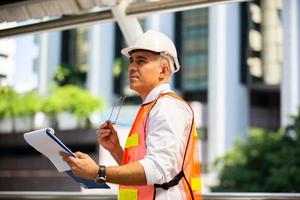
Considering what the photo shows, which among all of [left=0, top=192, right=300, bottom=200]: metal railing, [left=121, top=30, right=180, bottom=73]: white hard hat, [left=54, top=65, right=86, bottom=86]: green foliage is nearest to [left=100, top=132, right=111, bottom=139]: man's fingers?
[left=121, top=30, right=180, bottom=73]: white hard hat

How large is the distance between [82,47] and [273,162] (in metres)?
20.7

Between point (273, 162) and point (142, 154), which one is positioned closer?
point (142, 154)

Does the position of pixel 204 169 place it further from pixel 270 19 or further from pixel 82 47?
pixel 82 47

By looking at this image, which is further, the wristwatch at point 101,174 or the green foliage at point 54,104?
the green foliage at point 54,104

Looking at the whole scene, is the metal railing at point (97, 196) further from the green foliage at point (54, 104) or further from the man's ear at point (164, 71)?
the green foliage at point (54, 104)

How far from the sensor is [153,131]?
6.43 ft

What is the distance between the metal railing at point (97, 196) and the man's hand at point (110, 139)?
180 cm

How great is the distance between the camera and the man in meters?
1.90

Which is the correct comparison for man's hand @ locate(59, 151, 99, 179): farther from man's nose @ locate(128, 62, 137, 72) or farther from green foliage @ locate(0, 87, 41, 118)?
green foliage @ locate(0, 87, 41, 118)

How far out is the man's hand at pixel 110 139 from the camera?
2.22 meters

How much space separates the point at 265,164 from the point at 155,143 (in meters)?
26.0

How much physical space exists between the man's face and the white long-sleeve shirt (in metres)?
0.05

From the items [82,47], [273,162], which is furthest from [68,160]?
[82,47]

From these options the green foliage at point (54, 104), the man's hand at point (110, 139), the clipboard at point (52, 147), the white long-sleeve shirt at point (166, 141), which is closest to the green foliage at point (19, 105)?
the green foliage at point (54, 104)
